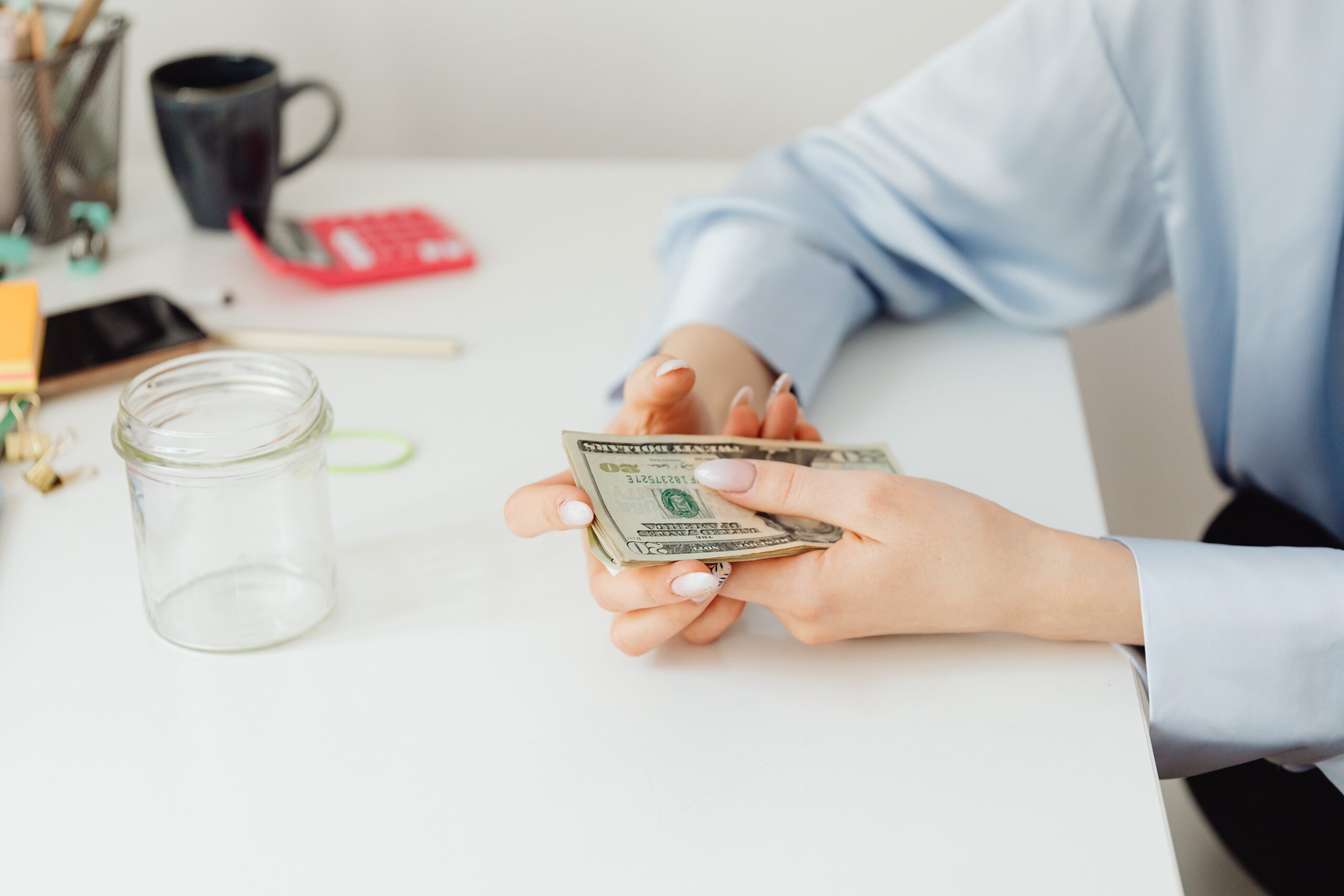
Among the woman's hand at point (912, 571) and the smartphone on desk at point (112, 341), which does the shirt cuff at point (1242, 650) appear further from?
the smartphone on desk at point (112, 341)

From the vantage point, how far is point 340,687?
56 centimetres

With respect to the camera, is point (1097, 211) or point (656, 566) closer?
point (656, 566)

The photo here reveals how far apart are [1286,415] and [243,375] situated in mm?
724

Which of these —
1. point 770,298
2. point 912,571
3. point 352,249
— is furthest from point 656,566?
point 352,249

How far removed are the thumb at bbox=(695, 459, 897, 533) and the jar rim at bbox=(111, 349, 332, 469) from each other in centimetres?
20

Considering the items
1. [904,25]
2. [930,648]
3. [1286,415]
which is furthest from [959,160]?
[904,25]

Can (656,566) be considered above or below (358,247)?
above

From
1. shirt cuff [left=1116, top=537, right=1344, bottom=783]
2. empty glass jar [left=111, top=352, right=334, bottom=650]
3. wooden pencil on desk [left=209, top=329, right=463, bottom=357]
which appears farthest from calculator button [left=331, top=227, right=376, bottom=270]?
shirt cuff [left=1116, top=537, right=1344, bottom=783]

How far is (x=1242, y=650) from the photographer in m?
0.58

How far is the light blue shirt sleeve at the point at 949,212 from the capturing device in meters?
0.85

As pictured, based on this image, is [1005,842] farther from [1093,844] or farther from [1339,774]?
[1339,774]

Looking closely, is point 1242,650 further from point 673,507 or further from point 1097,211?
point 1097,211

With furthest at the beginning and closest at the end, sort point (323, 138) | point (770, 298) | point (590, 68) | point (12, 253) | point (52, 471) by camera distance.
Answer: point (590, 68)
point (323, 138)
point (12, 253)
point (770, 298)
point (52, 471)

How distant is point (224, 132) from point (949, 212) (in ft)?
2.10
